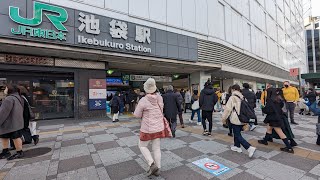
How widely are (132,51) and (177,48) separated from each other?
3732 mm

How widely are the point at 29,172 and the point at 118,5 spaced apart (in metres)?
9.59

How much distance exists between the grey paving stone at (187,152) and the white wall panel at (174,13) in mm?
10047

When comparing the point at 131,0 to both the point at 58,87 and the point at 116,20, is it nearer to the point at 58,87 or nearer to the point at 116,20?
the point at 116,20

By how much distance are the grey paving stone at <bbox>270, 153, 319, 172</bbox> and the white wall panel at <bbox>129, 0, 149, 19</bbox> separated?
10353 millimetres

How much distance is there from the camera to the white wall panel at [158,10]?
1149 cm

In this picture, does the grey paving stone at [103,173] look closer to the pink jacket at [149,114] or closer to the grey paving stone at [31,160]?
the pink jacket at [149,114]

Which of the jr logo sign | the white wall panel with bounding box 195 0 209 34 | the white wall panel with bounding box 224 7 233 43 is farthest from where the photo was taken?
the white wall panel with bounding box 224 7 233 43

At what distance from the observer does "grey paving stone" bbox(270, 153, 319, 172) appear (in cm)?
355

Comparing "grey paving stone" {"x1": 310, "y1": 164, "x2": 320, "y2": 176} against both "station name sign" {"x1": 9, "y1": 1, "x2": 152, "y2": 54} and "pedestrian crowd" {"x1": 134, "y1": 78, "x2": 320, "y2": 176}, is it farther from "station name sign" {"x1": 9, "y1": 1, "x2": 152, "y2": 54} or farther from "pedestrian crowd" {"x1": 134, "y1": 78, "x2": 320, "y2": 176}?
"station name sign" {"x1": 9, "y1": 1, "x2": 152, "y2": 54}

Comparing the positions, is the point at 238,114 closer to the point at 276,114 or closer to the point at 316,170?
the point at 276,114

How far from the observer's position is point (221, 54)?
49.4 ft

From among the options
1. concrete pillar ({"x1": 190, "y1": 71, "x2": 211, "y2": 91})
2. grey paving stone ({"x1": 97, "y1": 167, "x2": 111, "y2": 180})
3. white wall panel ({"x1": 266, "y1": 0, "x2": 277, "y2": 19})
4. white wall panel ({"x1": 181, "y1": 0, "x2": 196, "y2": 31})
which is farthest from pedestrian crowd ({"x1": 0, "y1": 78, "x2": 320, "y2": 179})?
white wall panel ({"x1": 266, "y1": 0, "x2": 277, "y2": 19})

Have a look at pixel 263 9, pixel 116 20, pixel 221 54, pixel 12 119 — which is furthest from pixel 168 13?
pixel 263 9

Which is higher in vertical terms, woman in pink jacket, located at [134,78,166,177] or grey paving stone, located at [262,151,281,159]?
woman in pink jacket, located at [134,78,166,177]
